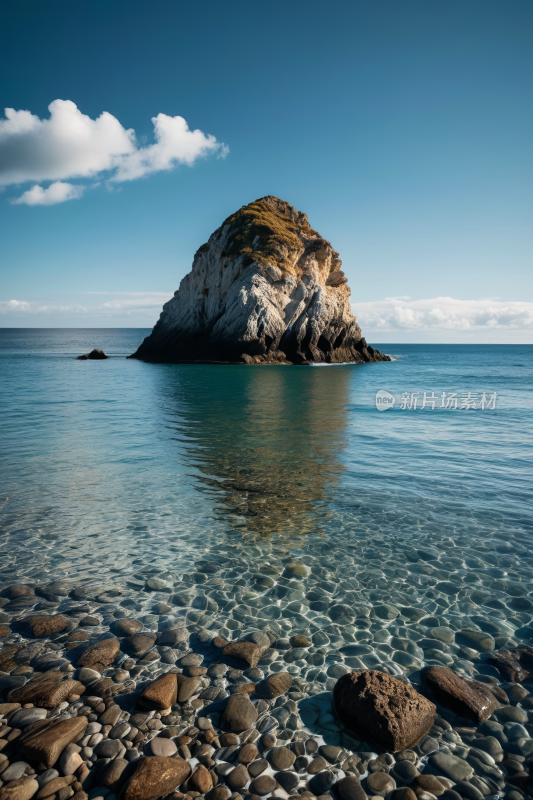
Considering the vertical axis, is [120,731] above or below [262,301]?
below

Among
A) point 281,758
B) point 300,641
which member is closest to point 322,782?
point 281,758

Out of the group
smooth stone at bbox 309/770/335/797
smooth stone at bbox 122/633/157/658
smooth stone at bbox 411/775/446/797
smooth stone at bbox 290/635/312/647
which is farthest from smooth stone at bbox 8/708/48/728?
smooth stone at bbox 411/775/446/797

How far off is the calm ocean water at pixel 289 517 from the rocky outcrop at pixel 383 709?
27.5 inches

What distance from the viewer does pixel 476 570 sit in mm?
6457

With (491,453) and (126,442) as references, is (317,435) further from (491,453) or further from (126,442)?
(126,442)

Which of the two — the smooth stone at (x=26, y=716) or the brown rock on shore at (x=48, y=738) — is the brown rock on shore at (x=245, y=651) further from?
the smooth stone at (x=26, y=716)

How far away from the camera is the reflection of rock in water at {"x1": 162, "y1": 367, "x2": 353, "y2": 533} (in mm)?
8953

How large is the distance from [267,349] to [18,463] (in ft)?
173

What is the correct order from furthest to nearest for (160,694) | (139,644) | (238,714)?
(139,644)
(160,694)
(238,714)

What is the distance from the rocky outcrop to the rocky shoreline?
0.04ft

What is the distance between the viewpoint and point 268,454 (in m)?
13.5

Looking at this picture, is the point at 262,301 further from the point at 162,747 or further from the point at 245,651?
the point at 162,747

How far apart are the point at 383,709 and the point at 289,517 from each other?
496 centimetres

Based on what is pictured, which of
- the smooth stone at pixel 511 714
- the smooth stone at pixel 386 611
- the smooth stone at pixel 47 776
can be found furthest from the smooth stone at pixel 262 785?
the smooth stone at pixel 386 611
